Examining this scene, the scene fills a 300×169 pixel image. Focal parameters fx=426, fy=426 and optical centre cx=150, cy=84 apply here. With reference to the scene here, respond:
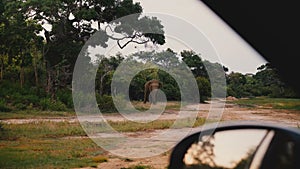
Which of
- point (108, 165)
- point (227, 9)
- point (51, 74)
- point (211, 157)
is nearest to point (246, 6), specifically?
point (227, 9)

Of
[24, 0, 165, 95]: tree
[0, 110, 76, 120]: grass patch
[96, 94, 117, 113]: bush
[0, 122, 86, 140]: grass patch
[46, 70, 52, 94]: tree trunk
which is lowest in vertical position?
[0, 122, 86, 140]: grass patch

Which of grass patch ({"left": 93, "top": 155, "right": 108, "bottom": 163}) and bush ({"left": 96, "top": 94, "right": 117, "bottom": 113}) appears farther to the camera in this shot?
bush ({"left": 96, "top": 94, "right": 117, "bottom": 113})

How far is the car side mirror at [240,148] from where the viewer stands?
0.36 metres

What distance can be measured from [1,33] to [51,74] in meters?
0.43

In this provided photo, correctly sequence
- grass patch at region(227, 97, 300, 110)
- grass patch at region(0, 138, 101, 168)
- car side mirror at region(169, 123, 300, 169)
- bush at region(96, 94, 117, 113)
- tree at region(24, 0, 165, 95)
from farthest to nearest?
1. tree at region(24, 0, 165, 95)
2. bush at region(96, 94, 117, 113)
3. grass patch at region(0, 138, 101, 168)
4. grass patch at region(227, 97, 300, 110)
5. car side mirror at region(169, 123, 300, 169)

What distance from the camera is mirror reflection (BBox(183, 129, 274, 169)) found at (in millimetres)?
420

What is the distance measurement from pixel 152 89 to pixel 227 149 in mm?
2309

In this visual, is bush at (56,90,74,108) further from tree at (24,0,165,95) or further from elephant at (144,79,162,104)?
elephant at (144,79,162,104)

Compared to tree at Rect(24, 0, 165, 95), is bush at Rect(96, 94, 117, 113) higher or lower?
lower

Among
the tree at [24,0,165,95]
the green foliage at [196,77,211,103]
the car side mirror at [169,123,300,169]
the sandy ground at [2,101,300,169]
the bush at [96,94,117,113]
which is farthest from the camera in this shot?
the tree at [24,0,165,95]

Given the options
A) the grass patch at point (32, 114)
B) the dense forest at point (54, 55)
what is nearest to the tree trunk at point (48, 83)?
the dense forest at point (54, 55)

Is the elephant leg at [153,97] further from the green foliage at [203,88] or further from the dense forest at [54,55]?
the green foliage at [203,88]

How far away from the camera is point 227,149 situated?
1.50ft

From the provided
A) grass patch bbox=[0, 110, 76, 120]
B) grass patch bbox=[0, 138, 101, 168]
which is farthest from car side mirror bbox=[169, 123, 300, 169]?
grass patch bbox=[0, 110, 76, 120]
